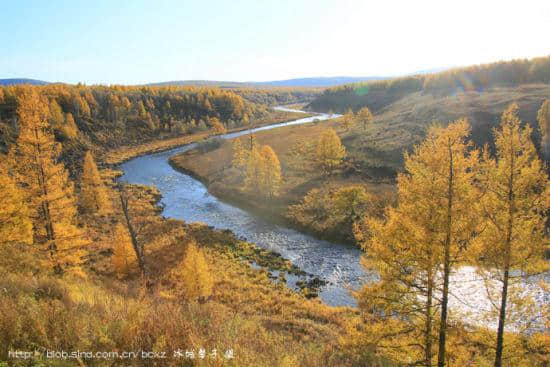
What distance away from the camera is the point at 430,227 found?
10234 millimetres

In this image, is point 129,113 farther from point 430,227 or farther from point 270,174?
point 430,227

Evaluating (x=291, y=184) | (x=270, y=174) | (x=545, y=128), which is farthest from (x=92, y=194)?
(x=545, y=128)

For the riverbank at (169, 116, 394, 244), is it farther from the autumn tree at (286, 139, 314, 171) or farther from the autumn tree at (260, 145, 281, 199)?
the autumn tree at (260, 145, 281, 199)

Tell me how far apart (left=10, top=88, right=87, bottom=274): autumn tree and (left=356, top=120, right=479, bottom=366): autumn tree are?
17987mm

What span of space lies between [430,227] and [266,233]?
3069 centimetres

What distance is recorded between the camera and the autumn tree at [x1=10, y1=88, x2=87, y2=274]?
17.5m

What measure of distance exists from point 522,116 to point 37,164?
254 feet

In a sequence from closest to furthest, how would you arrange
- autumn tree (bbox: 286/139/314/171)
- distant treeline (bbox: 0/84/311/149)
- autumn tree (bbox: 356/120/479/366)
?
autumn tree (bbox: 356/120/479/366)
autumn tree (bbox: 286/139/314/171)
distant treeline (bbox: 0/84/311/149)

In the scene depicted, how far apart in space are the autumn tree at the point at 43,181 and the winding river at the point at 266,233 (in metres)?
16.8

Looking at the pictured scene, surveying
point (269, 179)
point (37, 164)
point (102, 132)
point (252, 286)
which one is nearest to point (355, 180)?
point (269, 179)

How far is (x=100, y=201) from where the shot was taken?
153 feet

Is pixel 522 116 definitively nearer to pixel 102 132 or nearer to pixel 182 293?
pixel 182 293

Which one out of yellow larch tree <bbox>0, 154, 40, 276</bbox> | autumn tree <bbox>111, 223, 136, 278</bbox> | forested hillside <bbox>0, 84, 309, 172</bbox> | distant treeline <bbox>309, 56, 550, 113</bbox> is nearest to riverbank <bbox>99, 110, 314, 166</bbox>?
forested hillside <bbox>0, 84, 309, 172</bbox>

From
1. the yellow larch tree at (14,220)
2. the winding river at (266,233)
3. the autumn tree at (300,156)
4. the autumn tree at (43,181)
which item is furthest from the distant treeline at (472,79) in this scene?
the yellow larch tree at (14,220)
